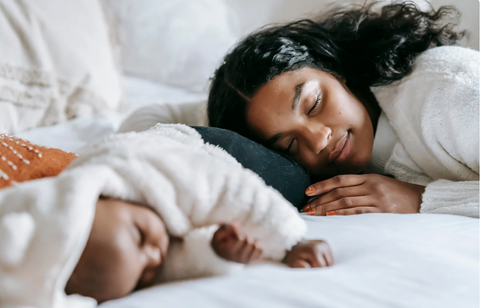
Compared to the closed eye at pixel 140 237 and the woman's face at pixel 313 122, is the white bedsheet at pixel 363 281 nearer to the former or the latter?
the closed eye at pixel 140 237

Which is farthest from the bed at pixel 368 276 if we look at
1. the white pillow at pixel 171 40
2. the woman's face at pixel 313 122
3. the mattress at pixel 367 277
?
the white pillow at pixel 171 40

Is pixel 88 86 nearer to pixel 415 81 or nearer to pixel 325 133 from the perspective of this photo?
pixel 325 133

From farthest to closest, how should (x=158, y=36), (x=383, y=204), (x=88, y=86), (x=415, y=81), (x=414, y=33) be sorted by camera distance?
1. (x=158, y=36)
2. (x=88, y=86)
3. (x=414, y=33)
4. (x=415, y=81)
5. (x=383, y=204)

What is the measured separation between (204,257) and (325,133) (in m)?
0.43

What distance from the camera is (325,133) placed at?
29.9 inches

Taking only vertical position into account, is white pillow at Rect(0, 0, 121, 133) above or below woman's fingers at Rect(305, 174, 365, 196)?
above

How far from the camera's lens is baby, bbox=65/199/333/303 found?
354 millimetres

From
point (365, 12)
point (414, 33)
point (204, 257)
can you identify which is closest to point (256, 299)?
point (204, 257)

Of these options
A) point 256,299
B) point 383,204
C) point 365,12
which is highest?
point 365,12

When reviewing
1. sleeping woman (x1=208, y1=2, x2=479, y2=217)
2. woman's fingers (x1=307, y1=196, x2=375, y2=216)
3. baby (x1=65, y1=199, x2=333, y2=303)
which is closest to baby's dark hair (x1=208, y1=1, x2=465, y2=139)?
sleeping woman (x1=208, y1=2, x2=479, y2=217)

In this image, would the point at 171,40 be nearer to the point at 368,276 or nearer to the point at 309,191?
the point at 309,191

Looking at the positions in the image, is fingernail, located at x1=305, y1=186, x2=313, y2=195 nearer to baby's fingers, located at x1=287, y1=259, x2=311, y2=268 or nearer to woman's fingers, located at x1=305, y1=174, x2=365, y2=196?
woman's fingers, located at x1=305, y1=174, x2=365, y2=196

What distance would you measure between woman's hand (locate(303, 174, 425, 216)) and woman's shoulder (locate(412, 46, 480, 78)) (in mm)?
247

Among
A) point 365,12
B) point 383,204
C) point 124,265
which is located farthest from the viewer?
point 365,12
